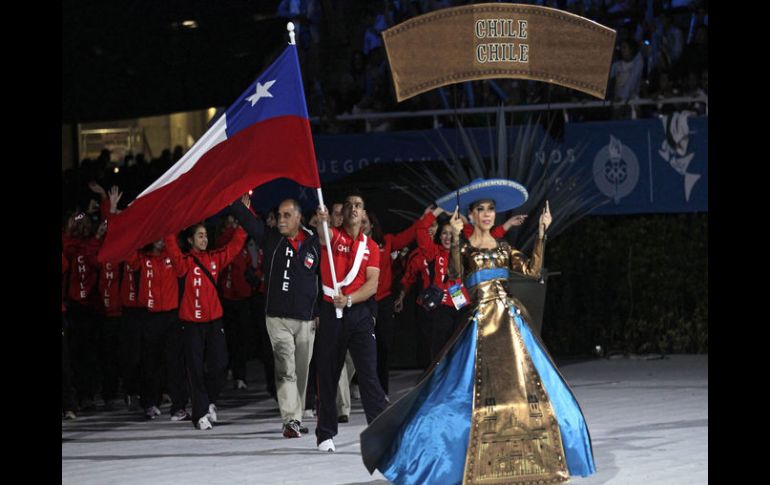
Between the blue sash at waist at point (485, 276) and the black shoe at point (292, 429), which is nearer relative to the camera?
the blue sash at waist at point (485, 276)

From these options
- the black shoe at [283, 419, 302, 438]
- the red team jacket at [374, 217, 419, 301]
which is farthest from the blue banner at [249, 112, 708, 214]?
the black shoe at [283, 419, 302, 438]

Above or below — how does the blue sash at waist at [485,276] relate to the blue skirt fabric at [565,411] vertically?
above

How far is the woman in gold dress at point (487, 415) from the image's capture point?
864 cm

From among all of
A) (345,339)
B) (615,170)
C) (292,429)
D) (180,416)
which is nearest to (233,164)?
(345,339)

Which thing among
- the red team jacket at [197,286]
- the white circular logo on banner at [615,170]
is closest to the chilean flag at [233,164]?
the red team jacket at [197,286]

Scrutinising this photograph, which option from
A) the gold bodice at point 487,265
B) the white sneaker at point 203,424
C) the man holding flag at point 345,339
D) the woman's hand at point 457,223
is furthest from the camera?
the white sneaker at point 203,424

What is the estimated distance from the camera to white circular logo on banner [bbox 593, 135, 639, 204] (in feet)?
57.2

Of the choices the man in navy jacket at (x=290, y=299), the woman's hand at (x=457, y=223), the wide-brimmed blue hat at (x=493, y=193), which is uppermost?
the wide-brimmed blue hat at (x=493, y=193)

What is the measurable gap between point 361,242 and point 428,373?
251 cm

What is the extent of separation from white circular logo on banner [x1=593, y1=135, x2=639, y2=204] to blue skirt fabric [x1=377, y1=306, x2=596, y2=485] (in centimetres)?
871

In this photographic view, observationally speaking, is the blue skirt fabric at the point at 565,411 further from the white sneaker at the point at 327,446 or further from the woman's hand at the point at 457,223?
the white sneaker at the point at 327,446

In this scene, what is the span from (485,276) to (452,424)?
111cm

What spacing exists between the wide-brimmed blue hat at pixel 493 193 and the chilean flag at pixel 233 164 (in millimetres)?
1255

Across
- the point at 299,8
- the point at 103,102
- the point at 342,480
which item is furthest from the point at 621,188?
the point at 342,480
